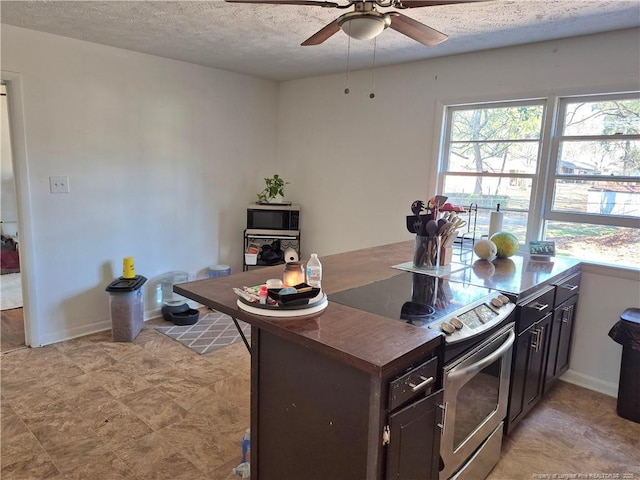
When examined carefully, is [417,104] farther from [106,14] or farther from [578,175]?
[106,14]

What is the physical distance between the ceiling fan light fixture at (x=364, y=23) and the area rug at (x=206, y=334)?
2394 mm

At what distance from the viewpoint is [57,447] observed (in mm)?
2135

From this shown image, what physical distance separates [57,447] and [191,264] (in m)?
2.24

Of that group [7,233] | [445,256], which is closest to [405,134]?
[445,256]

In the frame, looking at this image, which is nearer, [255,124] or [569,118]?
[569,118]

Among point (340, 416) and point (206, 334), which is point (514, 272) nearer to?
point (340, 416)

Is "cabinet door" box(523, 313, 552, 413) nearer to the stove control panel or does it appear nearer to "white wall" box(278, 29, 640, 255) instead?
the stove control panel

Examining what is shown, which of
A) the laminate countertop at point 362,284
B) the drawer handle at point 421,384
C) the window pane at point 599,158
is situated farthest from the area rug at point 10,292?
the window pane at point 599,158

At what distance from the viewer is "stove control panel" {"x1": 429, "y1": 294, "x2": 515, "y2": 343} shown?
149 centimetres

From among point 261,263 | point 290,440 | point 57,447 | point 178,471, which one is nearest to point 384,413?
point 290,440

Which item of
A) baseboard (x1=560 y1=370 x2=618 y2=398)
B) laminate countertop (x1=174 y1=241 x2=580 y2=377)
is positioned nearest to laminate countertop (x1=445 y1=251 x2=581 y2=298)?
laminate countertop (x1=174 y1=241 x2=580 y2=377)

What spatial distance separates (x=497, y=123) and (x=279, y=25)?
1.81 m

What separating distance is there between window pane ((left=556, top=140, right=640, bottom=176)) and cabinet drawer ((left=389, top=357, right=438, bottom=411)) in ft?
7.50

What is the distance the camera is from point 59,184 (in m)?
3.25
